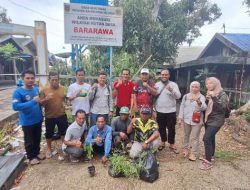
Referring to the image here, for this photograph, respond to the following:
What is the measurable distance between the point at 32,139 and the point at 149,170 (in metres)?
2.33

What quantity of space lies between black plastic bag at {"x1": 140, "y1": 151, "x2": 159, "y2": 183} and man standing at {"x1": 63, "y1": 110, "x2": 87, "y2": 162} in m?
1.34

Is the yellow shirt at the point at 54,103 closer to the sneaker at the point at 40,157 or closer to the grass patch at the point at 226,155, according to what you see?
A: the sneaker at the point at 40,157

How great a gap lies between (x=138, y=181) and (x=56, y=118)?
2.11 m

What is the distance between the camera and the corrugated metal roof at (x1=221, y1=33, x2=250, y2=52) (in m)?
10.2

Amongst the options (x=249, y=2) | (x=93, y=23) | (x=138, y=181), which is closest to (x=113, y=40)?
(x=93, y=23)

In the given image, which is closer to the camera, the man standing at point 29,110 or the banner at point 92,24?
the man standing at point 29,110

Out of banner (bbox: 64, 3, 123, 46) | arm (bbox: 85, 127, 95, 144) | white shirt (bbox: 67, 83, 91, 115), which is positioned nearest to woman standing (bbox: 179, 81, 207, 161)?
arm (bbox: 85, 127, 95, 144)

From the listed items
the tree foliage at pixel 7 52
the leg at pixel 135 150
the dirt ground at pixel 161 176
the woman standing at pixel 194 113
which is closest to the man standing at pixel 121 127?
the leg at pixel 135 150

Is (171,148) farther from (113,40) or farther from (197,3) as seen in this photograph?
(197,3)

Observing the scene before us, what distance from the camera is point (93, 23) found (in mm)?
5855

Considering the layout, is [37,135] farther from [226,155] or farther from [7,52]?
[7,52]

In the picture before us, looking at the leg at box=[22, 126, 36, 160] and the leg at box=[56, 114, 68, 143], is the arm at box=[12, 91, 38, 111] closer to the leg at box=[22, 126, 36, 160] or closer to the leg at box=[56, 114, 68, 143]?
the leg at box=[22, 126, 36, 160]

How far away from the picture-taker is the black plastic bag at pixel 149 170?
386cm

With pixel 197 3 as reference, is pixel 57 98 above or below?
below
